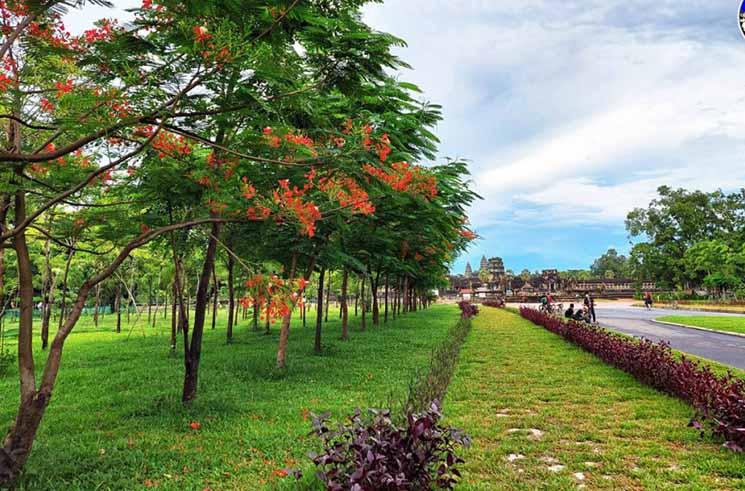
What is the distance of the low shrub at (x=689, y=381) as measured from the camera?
4852 millimetres

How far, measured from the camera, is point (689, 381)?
6.39 meters

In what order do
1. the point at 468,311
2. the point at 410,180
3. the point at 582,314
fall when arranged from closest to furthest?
1. the point at 410,180
2. the point at 582,314
3. the point at 468,311

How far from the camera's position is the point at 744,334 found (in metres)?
15.0

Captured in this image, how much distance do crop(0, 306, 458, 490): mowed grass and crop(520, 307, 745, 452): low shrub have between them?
3.58 m

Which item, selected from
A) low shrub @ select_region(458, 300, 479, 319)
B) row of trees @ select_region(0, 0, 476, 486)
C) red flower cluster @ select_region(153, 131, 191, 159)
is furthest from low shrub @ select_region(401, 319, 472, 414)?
low shrub @ select_region(458, 300, 479, 319)

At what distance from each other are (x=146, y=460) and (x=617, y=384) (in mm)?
7352

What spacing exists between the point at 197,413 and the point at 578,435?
479 cm

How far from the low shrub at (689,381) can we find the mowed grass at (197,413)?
3.58 m

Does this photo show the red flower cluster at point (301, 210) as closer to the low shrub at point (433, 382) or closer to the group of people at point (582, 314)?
the low shrub at point (433, 382)

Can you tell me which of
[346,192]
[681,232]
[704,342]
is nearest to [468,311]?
[704,342]

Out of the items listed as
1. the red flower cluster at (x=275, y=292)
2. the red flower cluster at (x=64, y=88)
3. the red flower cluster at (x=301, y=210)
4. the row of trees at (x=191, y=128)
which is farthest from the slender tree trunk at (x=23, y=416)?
the red flower cluster at (x=301, y=210)

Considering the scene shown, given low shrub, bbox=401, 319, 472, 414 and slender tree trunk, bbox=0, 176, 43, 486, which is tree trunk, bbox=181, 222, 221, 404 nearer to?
slender tree trunk, bbox=0, 176, 43, 486

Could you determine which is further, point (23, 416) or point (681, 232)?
point (681, 232)

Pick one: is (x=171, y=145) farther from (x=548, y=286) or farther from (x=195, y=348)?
(x=548, y=286)
